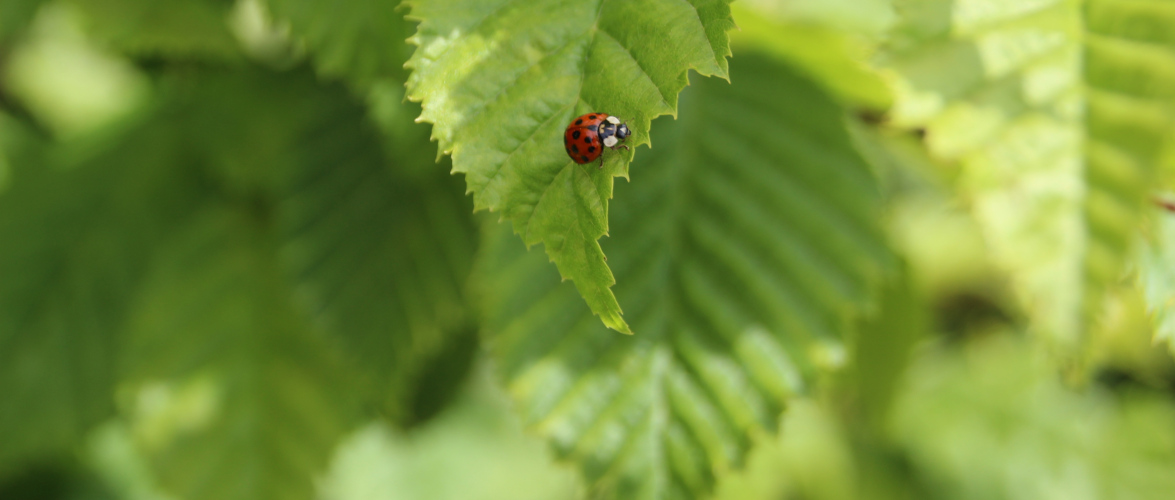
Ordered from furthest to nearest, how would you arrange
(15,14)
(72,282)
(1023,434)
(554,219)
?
(1023,434) → (72,282) → (15,14) → (554,219)

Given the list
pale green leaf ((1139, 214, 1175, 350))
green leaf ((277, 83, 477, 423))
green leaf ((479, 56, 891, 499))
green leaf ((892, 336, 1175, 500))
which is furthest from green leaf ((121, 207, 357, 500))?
green leaf ((892, 336, 1175, 500))

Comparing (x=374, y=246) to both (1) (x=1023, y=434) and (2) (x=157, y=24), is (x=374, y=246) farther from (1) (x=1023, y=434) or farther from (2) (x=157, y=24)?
(1) (x=1023, y=434)

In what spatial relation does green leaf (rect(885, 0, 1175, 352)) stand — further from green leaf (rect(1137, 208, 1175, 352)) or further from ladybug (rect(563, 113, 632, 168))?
ladybug (rect(563, 113, 632, 168))

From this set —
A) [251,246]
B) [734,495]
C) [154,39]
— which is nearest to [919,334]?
[734,495]

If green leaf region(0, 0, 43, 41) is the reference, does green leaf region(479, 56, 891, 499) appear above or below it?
below

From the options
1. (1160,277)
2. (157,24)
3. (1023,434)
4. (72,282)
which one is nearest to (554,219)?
(1160,277)

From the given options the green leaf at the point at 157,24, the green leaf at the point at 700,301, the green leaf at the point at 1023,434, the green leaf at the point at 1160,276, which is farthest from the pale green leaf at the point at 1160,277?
the green leaf at the point at 1023,434

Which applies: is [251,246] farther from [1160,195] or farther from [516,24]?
[1160,195]
